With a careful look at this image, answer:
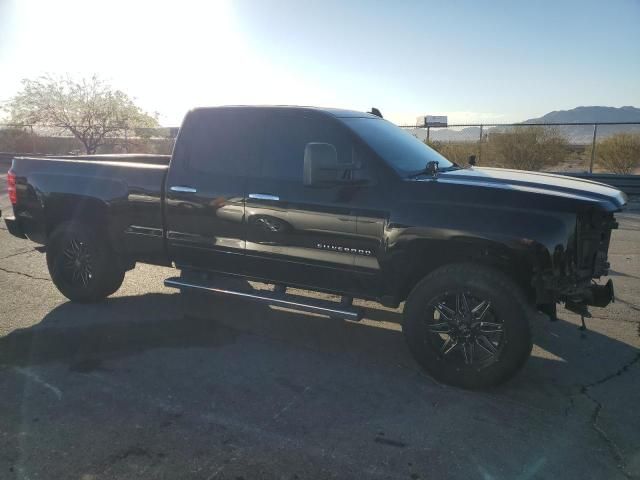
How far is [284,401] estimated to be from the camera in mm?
3562

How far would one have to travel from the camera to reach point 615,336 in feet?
15.7

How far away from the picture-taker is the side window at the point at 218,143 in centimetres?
472

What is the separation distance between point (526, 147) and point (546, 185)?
16382mm

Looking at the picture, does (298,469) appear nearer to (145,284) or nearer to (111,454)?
(111,454)

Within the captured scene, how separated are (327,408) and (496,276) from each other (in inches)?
57.5

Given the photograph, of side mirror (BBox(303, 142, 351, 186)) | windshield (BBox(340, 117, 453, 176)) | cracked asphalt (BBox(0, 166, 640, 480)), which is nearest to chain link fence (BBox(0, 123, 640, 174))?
windshield (BBox(340, 117, 453, 176))

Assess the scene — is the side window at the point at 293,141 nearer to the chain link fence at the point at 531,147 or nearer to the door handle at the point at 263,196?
the door handle at the point at 263,196

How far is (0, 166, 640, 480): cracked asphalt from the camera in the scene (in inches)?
113

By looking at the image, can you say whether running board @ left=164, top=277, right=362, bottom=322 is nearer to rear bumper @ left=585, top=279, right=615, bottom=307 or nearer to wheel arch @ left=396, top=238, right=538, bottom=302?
wheel arch @ left=396, top=238, right=538, bottom=302

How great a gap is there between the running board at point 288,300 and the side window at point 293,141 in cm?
100

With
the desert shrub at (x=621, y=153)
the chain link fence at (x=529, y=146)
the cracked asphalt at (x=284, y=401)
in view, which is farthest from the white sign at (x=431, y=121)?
the cracked asphalt at (x=284, y=401)

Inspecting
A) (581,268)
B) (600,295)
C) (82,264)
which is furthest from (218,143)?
(600,295)

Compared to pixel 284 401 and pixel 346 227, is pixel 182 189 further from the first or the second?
pixel 284 401

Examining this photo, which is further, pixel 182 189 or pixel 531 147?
pixel 531 147
